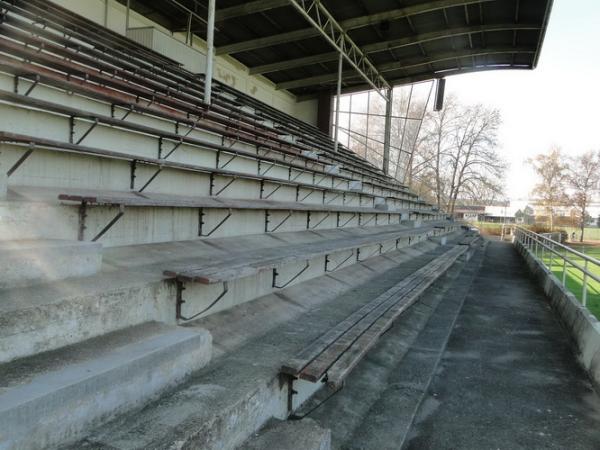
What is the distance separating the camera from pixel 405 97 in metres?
30.2

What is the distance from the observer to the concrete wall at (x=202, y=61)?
8719 mm

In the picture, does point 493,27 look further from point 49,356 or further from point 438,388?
point 49,356

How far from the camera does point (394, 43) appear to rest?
42.6ft

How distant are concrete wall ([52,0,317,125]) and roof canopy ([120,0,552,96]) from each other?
306 mm

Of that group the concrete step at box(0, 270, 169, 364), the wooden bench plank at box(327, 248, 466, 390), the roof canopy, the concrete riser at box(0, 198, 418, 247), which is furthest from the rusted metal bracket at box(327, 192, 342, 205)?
the concrete step at box(0, 270, 169, 364)

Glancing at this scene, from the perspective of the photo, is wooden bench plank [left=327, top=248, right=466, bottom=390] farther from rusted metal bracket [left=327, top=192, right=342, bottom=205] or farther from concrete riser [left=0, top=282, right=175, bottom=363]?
rusted metal bracket [left=327, top=192, right=342, bottom=205]

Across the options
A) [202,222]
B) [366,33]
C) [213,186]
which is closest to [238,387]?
[202,222]

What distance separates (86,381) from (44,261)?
2.68 feet

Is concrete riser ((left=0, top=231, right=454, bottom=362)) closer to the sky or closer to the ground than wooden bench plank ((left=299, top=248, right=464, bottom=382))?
closer to the sky

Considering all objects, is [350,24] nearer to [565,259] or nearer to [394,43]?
[394,43]

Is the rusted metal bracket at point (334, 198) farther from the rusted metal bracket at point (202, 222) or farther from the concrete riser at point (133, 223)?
the rusted metal bracket at point (202, 222)

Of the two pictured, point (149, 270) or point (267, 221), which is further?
point (267, 221)

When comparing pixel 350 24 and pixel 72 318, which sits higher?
pixel 350 24

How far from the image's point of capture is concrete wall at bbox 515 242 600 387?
3.74 m
